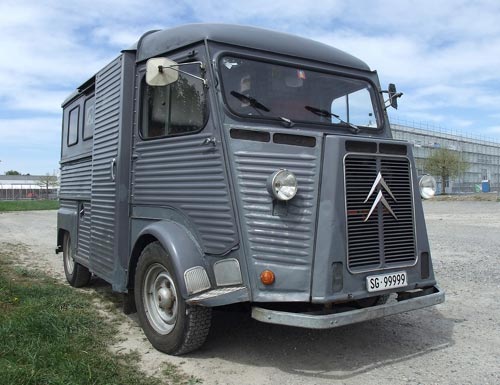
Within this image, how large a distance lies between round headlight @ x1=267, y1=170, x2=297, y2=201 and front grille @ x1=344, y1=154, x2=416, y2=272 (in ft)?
1.44

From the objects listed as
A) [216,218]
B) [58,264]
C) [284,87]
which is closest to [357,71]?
[284,87]

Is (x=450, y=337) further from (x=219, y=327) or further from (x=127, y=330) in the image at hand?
(x=127, y=330)

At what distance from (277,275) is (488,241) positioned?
1028 cm

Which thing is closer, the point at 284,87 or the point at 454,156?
the point at 284,87

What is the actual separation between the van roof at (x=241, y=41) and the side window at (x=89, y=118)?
163 cm

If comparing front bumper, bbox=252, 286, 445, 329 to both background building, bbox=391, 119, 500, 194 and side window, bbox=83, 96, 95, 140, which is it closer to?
side window, bbox=83, 96, 95, 140

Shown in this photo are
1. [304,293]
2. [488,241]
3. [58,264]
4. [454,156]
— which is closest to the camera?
[304,293]

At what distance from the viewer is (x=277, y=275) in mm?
3816

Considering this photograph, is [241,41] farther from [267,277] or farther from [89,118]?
[89,118]

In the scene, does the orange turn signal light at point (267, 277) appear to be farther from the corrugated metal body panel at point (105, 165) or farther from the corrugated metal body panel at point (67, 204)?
the corrugated metal body panel at point (67, 204)

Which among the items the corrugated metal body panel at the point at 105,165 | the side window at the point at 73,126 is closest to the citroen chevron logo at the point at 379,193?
the corrugated metal body panel at the point at 105,165

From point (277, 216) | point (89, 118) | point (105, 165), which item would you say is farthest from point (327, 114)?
point (89, 118)

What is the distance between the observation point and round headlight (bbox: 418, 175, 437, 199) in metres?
4.65

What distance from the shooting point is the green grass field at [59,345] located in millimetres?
3615
